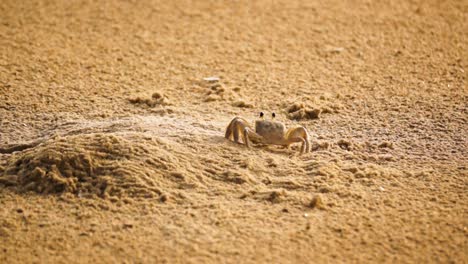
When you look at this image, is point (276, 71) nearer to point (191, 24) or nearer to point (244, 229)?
point (191, 24)

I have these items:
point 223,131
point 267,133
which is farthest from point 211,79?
point 267,133

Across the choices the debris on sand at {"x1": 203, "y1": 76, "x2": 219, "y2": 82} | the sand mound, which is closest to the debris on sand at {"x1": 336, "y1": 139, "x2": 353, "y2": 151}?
the sand mound

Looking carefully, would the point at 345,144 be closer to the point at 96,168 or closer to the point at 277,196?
the point at 277,196

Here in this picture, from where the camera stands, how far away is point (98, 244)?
386 cm

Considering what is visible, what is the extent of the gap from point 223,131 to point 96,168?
1240mm

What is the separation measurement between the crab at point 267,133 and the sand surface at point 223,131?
0.09 meters

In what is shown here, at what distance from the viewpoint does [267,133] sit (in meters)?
5.06

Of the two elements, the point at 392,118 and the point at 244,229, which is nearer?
the point at 244,229

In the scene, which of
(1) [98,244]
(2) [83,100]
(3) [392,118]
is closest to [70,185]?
(1) [98,244]

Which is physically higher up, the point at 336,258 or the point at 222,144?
the point at 222,144

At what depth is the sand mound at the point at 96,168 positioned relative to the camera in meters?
4.38

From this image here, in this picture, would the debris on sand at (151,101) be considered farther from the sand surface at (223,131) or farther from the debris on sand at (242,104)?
the debris on sand at (242,104)

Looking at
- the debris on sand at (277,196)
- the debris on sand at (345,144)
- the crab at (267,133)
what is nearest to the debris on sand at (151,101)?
the crab at (267,133)

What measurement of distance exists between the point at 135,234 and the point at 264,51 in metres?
4.04
